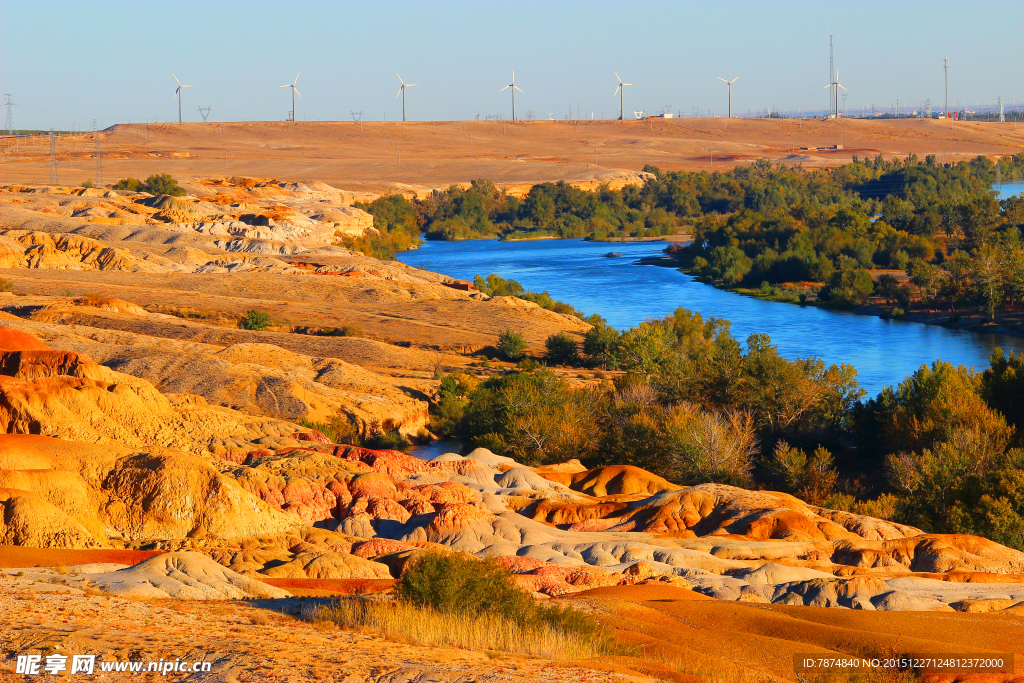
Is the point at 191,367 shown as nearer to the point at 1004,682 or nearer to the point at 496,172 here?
the point at 1004,682

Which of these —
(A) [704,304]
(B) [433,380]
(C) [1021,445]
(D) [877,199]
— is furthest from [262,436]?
(D) [877,199]

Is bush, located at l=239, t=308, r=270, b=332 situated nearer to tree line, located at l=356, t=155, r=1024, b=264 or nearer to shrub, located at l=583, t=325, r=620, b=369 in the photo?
shrub, located at l=583, t=325, r=620, b=369

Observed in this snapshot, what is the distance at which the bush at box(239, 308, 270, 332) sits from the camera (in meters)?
55.5

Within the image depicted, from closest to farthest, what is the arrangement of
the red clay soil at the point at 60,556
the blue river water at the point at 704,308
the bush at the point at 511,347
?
1. the red clay soil at the point at 60,556
2. the bush at the point at 511,347
3. the blue river water at the point at 704,308

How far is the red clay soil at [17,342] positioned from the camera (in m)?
28.5

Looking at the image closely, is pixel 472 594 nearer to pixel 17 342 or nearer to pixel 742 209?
pixel 17 342

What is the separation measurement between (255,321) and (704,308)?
112 feet

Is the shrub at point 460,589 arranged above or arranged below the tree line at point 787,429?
above

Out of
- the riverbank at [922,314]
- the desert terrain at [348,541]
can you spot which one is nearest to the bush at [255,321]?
the desert terrain at [348,541]

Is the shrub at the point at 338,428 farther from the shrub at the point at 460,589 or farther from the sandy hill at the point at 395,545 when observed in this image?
the shrub at the point at 460,589

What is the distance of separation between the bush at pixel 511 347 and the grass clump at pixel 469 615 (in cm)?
3586

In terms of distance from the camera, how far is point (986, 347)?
61531mm

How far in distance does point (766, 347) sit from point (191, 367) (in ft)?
72.4

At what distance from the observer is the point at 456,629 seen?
46.6 ft
